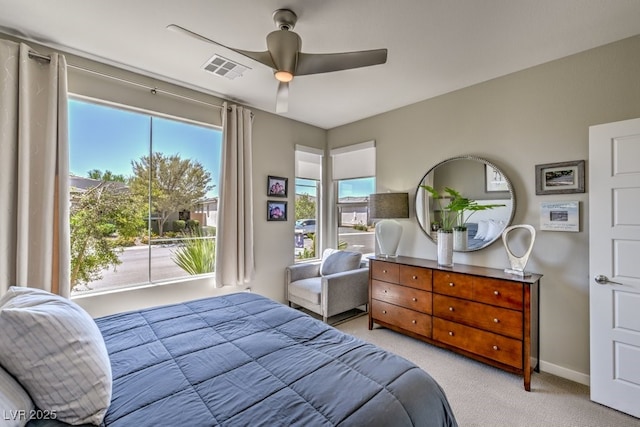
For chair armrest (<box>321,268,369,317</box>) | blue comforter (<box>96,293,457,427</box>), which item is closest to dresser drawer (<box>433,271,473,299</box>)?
chair armrest (<box>321,268,369,317</box>)

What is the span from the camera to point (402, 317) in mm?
3098

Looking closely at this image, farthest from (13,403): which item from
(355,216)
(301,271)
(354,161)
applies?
(354,161)

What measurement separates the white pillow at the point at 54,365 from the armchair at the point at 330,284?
248 cm

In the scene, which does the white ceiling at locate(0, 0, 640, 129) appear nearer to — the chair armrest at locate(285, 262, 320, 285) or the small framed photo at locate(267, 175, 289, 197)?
the small framed photo at locate(267, 175, 289, 197)

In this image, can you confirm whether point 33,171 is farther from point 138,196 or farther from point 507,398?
point 507,398

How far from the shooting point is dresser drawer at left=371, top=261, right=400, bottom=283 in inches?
125

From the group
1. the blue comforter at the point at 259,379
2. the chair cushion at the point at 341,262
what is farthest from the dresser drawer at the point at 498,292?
the chair cushion at the point at 341,262

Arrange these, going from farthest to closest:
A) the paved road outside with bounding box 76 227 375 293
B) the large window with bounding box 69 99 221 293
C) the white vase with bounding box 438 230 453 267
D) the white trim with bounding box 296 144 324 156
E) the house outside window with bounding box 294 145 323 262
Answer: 1. the house outside window with bounding box 294 145 323 262
2. the white trim with bounding box 296 144 324 156
3. the white vase with bounding box 438 230 453 267
4. the paved road outside with bounding box 76 227 375 293
5. the large window with bounding box 69 99 221 293

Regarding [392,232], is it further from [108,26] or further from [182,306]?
[108,26]

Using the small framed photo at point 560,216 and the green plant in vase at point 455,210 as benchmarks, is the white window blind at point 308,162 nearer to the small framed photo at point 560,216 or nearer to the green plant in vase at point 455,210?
the green plant in vase at point 455,210

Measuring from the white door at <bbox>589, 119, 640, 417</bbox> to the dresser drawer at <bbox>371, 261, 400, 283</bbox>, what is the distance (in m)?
1.55

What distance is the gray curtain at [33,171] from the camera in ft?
7.05

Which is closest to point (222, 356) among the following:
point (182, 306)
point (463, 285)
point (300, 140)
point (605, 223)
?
point (182, 306)

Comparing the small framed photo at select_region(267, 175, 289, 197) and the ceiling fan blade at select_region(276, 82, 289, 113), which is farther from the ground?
the ceiling fan blade at select_region(276, 82, 289, 113)
